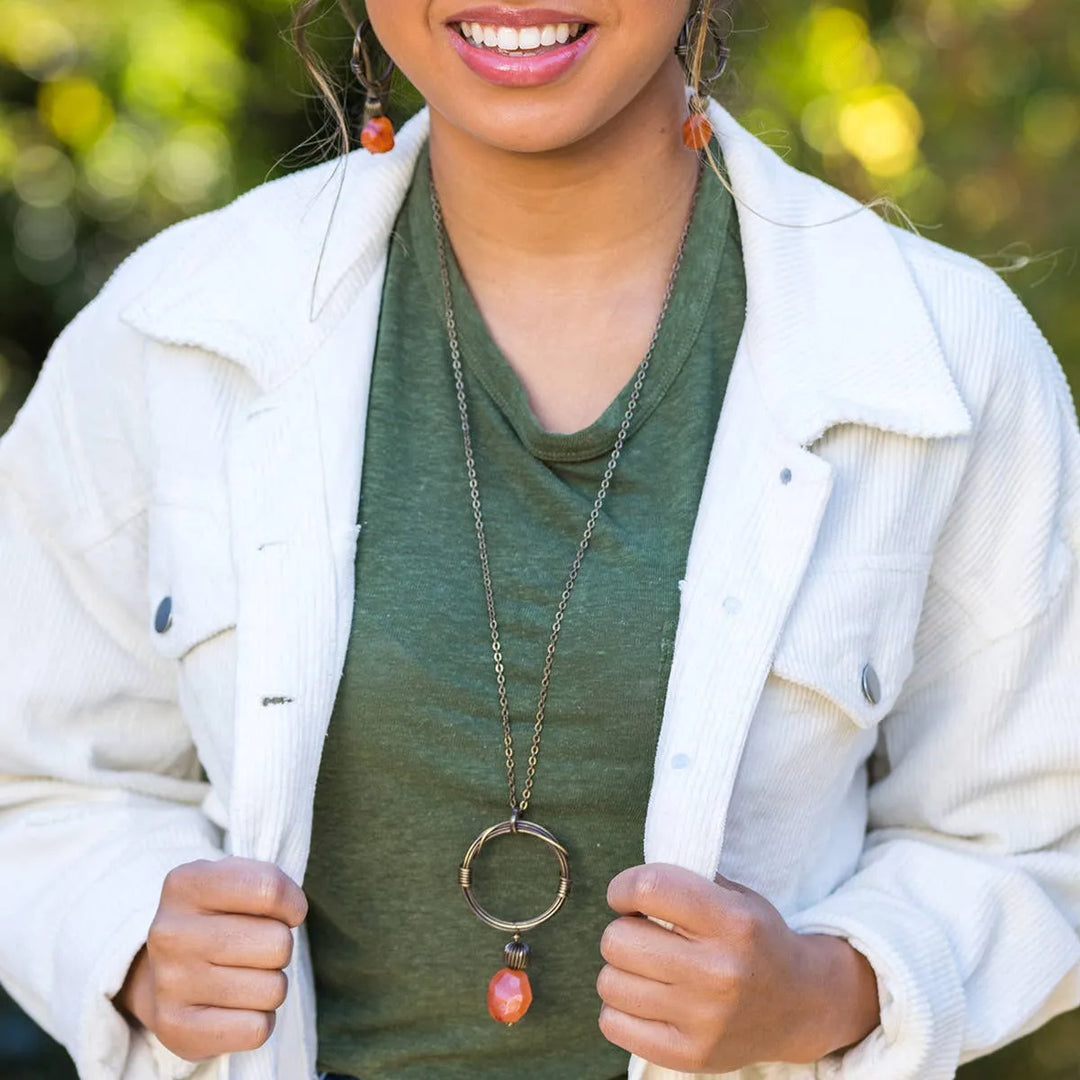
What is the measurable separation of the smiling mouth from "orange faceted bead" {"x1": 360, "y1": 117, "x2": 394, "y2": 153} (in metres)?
0.26

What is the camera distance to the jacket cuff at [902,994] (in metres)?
1.59

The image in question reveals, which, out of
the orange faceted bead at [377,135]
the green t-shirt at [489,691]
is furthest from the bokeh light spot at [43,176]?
the green t-shirt at [489,691]

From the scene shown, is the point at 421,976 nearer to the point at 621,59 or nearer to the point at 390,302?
the point at 390,302

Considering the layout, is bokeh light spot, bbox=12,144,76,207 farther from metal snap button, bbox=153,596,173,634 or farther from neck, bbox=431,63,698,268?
metal snap button, bbox=153,596,173,634

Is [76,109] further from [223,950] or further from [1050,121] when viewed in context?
[223,950]

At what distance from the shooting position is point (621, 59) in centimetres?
157

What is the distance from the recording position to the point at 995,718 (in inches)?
67.6

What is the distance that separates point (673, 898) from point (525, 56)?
2.53ft

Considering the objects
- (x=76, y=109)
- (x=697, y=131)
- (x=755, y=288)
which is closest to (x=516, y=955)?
(x=755, y=288)

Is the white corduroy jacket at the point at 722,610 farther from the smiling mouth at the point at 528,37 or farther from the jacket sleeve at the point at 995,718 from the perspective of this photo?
the smiling mouth at the point at 528,37

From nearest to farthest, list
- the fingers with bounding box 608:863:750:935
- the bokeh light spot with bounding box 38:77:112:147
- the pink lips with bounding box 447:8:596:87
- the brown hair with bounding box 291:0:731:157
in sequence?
the fingers with bounding box 608:863:750:935
the pink lips with bounding box 447:8:596:87
the brown hair with bounding box 291:0:731:157
the bokeh light spot with bounding box 38:77:112:147

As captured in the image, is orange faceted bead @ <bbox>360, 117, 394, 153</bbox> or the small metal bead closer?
the small metal bead

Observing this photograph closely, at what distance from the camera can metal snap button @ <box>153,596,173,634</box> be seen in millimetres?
1693

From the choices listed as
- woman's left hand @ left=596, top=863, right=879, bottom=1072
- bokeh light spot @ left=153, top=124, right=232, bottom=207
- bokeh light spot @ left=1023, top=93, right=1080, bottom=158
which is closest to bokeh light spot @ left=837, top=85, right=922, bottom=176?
bokeh light spot @ left=1023, top=93, right=1080, bottom=158
